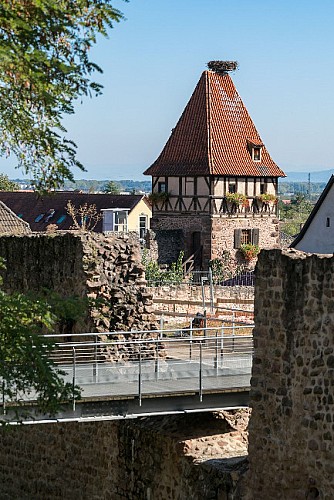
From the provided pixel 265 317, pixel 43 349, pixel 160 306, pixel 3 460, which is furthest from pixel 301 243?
pixel 43 349

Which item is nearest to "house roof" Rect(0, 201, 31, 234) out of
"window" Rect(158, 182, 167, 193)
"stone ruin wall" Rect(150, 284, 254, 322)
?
"stone ruin wall" Rect(150, 284, 254, 322)

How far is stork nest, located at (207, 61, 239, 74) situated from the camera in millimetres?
56062

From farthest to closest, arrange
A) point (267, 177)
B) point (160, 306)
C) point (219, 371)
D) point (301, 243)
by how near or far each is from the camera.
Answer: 1. point (267, 177)
2. point (160, 306)
3. point (301, 243)
4. point (219, 371)

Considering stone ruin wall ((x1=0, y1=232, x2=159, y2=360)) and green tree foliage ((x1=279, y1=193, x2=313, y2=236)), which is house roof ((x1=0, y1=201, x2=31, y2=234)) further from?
green tree foliage ((x1=279, y1=193, x2=313, y2=236))

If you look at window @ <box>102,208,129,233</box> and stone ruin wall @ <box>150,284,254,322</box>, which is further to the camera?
window @ <box>102,208,129,233</box>

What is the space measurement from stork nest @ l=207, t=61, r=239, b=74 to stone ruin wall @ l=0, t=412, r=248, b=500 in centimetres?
3687

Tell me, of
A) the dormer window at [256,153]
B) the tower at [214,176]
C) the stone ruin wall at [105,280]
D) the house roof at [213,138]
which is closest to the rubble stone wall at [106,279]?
the stone ruin wall at [105,280]

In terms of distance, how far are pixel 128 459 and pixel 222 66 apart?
39.7 metres

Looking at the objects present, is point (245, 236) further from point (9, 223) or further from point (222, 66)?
point (9, 223)

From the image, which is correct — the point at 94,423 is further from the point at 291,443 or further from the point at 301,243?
the point at 301,243

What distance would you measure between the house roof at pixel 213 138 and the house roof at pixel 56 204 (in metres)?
12.1

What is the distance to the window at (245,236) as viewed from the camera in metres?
55.8

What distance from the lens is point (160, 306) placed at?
38.0m

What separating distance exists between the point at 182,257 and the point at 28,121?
4097 cm
